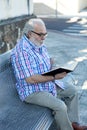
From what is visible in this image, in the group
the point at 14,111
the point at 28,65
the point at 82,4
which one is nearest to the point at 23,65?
the point at 28,65

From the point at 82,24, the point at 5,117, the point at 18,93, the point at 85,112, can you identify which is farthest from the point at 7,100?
the point at 82,24

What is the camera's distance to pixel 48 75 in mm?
4246

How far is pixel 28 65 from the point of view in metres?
4.23

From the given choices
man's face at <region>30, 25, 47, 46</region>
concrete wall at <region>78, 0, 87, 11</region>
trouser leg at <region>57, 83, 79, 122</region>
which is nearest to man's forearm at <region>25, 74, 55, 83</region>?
man's face at <region>30, 25, 47, 46</region>

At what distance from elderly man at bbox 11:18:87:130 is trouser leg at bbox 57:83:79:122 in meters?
0.28

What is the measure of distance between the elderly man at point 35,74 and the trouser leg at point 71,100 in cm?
28

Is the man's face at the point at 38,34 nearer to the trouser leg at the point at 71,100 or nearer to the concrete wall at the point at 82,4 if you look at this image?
the trouser leg at the point at 71,100

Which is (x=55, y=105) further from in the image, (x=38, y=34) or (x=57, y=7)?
(x=57, y=7)

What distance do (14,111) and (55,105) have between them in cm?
43

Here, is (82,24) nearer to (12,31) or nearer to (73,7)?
(73,7)

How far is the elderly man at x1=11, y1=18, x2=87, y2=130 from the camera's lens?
13.9ft

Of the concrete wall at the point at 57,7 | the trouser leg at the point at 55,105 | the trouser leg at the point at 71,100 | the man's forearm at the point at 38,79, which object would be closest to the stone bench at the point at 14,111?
the trouser leg at the point at 55,105

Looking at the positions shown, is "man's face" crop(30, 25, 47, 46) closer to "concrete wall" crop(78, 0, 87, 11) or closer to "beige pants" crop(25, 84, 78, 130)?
"beige pants" crop(25, 84, 78, 130)

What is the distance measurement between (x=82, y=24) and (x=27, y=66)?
56.3ft
